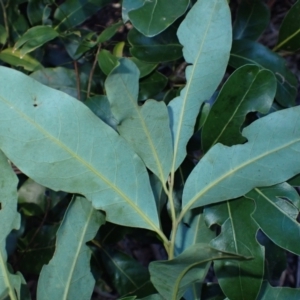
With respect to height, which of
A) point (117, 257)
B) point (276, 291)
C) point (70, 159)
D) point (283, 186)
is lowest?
point (117, 257)

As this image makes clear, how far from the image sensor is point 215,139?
76 centimetres

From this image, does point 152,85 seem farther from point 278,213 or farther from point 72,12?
point 278,213

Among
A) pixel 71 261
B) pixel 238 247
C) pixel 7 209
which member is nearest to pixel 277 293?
pixel 238 247

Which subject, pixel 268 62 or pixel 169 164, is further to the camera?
pixel 268 62

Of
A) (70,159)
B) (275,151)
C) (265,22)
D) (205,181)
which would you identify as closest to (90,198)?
(70,159)

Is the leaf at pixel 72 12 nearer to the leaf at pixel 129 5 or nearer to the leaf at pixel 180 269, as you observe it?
the leaf at pixel 129 5

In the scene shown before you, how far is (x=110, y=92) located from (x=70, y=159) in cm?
11

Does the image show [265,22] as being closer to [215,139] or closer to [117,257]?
[215,139]

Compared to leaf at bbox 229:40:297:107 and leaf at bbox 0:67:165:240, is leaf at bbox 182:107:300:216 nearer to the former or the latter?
leaf at bbox 0:67:165:240

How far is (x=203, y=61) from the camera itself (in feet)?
2.25

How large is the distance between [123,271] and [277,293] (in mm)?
391

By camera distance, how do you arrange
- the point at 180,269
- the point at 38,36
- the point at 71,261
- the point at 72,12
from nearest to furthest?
1. the point at 180,269
2. the point at 71,261
3. the point at 38,36
4. the point at 72,12

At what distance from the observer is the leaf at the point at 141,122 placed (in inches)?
24.6

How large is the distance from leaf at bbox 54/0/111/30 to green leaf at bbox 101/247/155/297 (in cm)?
52
